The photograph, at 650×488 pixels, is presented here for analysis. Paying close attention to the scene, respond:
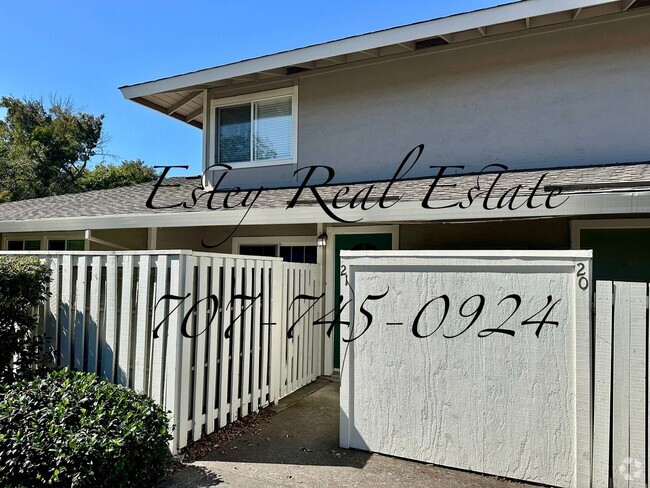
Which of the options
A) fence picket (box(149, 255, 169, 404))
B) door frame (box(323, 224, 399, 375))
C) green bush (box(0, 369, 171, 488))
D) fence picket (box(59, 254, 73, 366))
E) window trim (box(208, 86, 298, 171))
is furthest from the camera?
window trim (box(208, 86, 298, 171))

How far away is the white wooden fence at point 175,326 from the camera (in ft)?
13.6

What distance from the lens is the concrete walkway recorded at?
12.0 feet

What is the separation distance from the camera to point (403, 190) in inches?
248

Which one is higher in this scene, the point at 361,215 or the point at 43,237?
the point at 361,215

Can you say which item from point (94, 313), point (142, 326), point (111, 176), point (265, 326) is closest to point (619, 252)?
point (265, 326)

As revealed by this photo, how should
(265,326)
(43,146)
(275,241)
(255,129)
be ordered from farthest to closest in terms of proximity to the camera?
(43,146) → (255,129) → (275,241) → (265,326)

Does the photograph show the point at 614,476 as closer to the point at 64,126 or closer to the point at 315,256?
the point at 315,256

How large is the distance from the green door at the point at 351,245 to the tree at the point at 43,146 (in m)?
23.8

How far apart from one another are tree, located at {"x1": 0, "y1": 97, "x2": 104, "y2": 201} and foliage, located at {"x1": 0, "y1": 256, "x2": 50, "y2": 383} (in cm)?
2344

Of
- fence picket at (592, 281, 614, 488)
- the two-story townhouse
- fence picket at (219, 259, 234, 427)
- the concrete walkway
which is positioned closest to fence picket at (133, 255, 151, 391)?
fence picket at (219, 259, 234, 427)

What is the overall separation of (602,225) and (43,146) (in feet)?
92.2

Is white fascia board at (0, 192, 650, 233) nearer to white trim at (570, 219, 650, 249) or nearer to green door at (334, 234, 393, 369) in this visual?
white trim at (570, 219, 650, 249)

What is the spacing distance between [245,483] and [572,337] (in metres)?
2.94

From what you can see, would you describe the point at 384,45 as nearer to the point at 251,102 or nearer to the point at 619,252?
the point at 251,102
